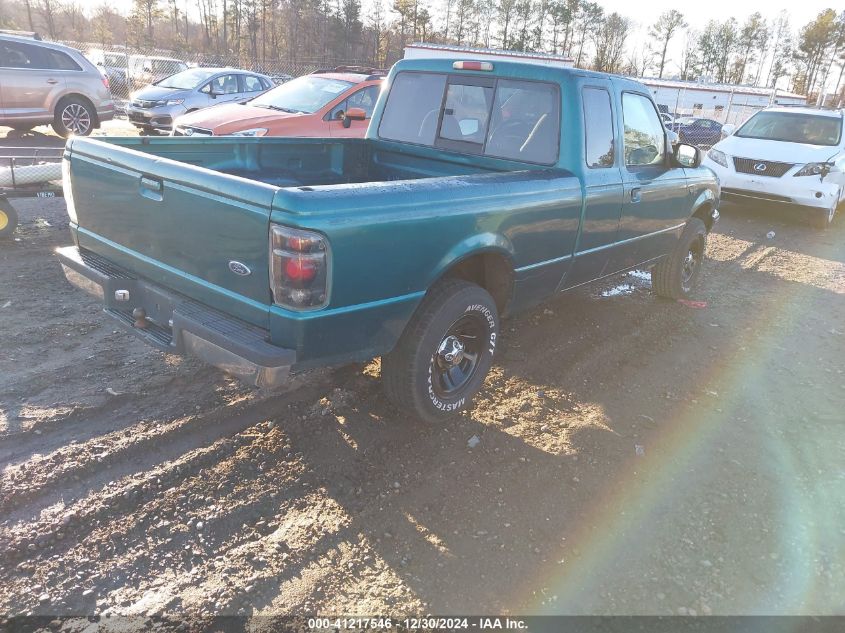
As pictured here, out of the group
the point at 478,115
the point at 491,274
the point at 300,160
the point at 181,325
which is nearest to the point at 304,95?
the point at 300,160

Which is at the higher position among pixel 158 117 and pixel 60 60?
pixel 60 60

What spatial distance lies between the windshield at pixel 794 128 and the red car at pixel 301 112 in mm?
7161

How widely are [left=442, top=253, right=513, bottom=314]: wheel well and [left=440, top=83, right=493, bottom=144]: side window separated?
1058 millimetres

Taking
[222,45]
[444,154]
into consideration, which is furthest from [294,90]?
[222,45]

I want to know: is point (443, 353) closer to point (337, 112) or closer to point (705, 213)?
point (705, 213)

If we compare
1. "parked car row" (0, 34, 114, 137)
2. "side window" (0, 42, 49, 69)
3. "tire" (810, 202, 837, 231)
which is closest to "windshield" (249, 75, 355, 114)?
"parked car row" (0, 34, 114, 137)

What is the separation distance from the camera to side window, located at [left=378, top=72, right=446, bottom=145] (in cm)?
470

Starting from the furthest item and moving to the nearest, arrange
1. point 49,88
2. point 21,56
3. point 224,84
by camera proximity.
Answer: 1. point 224,84
2. point 49,88
3. point 21,56

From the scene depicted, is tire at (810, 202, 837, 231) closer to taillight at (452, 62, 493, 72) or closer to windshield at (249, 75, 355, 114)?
windshield at (249, 75, 355, 114)

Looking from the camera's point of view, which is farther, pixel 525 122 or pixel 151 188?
pixel 525 122

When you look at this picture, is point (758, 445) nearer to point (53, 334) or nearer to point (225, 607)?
point (225, 607)

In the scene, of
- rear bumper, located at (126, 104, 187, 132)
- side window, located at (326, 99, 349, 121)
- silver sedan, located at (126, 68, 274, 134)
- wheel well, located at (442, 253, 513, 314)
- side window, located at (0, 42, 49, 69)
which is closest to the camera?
wheel well, located at (442, 253, 513, 314)

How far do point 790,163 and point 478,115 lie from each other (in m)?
8.22

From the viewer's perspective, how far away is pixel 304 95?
9.81 metres
